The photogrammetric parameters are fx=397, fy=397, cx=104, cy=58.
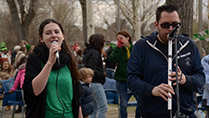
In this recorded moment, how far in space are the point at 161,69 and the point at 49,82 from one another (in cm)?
109

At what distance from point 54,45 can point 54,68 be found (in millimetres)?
359

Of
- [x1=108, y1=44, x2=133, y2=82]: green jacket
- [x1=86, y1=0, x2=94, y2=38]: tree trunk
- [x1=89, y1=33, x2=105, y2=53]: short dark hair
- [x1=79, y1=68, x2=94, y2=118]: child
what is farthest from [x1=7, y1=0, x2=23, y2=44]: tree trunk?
[x1=79, y1=68, x2=94, y2=118]: child

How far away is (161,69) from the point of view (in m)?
3.65

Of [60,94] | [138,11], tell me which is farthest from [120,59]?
[138,11]

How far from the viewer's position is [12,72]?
1337 centimetres

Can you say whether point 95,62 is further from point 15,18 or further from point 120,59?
point 15,18

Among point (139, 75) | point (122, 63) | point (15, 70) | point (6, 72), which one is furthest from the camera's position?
point (6, 72)

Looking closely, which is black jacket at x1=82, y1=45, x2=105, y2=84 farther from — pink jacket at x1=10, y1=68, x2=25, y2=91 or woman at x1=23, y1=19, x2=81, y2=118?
woman at x1=23, y1=19, x2=81, y2=118

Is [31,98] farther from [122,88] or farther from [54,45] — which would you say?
[122,88]

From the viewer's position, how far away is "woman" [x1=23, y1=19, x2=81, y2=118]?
12.3 feet

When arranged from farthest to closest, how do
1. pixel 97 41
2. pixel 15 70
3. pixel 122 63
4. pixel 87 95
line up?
pixel 15 70
pixel 122 63
pixel 97 41
pixel 87 95

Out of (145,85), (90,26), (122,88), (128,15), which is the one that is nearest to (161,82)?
(145,85)

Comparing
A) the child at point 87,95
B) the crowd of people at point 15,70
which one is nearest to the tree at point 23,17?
the crowd of people at point 15,70

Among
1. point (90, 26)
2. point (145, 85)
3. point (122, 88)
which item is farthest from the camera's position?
point (90, 26)
